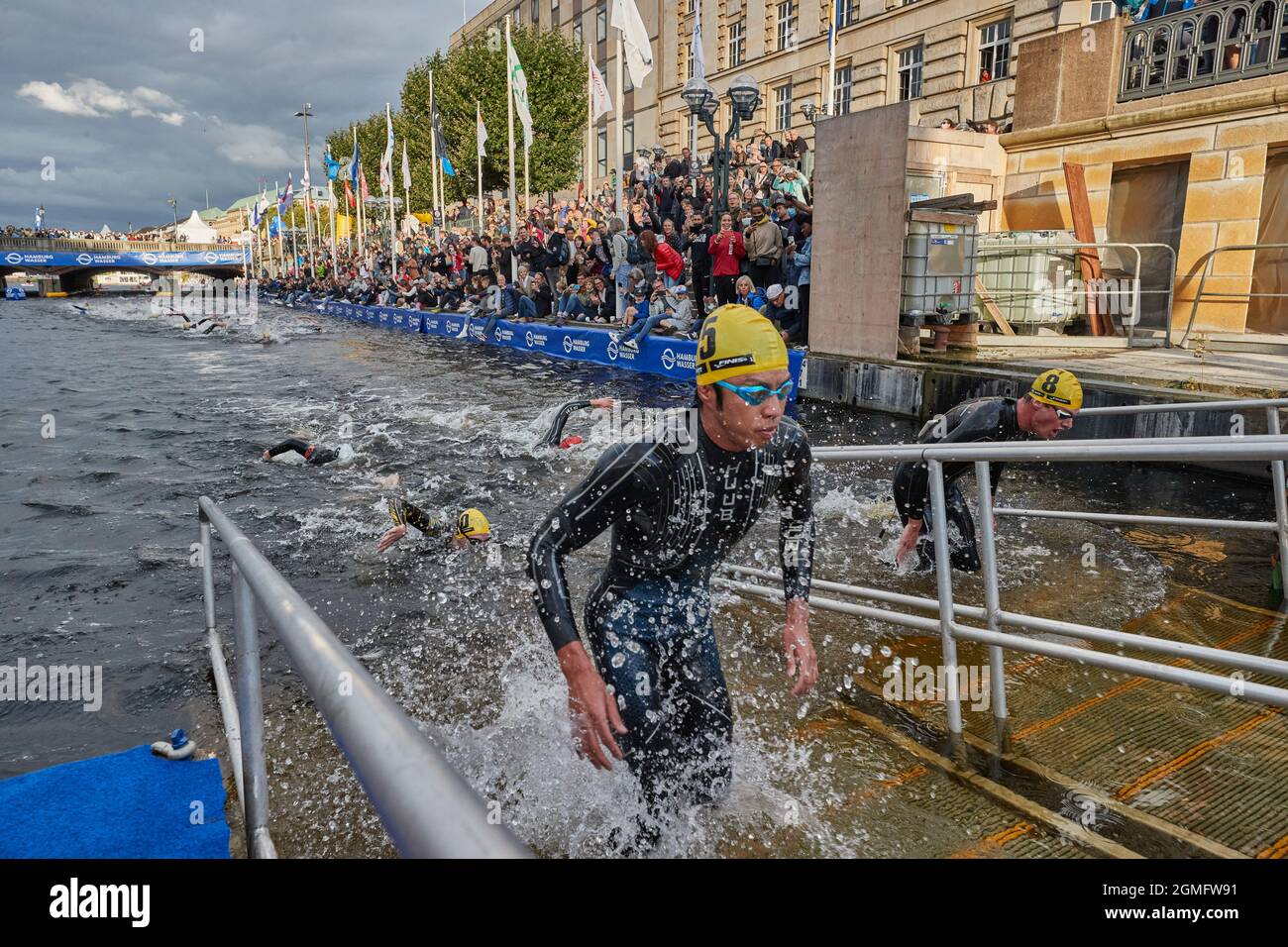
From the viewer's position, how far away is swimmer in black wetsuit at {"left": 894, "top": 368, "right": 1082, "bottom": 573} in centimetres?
557

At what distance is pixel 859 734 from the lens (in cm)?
389

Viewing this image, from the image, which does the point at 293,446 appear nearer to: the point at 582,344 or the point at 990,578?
the point at 990,578

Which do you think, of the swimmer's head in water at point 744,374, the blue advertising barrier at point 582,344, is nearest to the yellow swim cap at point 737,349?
the swimmer's head in water at point 744,374

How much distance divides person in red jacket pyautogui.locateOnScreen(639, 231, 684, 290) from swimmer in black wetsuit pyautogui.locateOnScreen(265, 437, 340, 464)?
9188 millimetres

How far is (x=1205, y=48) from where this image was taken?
14680 mm

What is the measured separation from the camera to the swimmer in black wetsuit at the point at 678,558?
108 inches

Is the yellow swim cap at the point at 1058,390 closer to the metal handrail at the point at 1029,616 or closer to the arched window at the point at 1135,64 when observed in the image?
the metal handrail at the point at 1029,616

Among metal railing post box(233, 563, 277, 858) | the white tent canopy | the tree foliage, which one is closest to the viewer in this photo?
metal railing post box(233, 563, 277, 858)

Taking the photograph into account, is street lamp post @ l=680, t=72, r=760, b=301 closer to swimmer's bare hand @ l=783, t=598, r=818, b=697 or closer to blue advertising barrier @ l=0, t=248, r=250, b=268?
swimmer's bare hand @ l=783, t=598, r=818, b=697

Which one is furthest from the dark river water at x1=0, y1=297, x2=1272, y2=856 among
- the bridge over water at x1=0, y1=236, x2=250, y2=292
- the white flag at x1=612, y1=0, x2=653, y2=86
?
the bridge over water at x1=0, y1=236, x2=250, y2=292

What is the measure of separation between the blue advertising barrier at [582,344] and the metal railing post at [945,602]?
5952mm

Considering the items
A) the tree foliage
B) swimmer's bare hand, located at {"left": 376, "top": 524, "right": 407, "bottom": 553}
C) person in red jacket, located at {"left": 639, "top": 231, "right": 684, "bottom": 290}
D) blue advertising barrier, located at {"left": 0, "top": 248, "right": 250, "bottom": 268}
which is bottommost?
swimmer's bare hand, located at {"left": 376, "top": 524, "right": 407, "bottom": 553}
